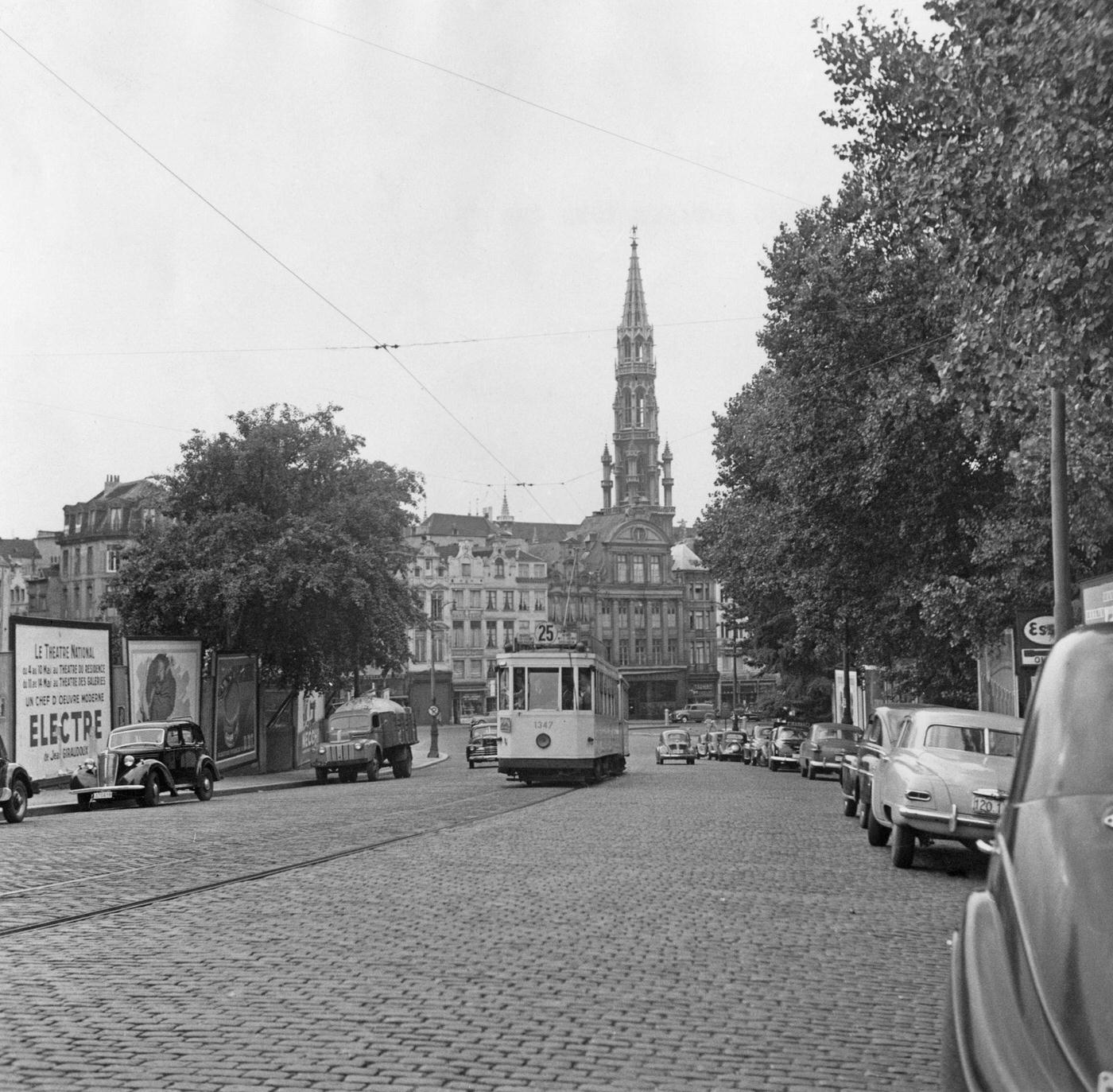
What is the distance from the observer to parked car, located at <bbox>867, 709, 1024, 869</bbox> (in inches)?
595

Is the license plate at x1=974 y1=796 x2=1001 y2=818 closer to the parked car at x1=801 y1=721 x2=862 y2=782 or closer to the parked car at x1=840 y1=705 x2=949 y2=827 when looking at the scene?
the parked car at x1=840 y1=705 x2=949 y2=827

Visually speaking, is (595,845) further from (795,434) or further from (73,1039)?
(795,434)

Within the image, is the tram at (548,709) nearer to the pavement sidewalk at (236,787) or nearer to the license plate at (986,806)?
the pavement sidewalk at (236,787)

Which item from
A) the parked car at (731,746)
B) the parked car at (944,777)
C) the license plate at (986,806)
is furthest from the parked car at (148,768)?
the parked car at (731,746)

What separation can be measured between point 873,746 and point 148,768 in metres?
15.3

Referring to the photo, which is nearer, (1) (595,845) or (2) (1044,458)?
(1) (595,845)

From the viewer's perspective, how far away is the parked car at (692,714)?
4813 inches

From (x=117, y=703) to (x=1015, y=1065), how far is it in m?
36.0

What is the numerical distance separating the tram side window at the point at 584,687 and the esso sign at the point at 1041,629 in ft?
44.7

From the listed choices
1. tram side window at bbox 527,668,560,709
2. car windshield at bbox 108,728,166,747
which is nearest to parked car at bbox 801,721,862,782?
tram side window at bbox 527,668,560,709

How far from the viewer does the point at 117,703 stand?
37.3 meters

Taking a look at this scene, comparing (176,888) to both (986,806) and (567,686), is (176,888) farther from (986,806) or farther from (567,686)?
(567,686)

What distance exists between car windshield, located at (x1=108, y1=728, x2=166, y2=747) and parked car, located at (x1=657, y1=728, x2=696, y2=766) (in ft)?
112

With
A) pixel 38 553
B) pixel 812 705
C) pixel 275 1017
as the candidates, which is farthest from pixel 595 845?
pixel 38 553
